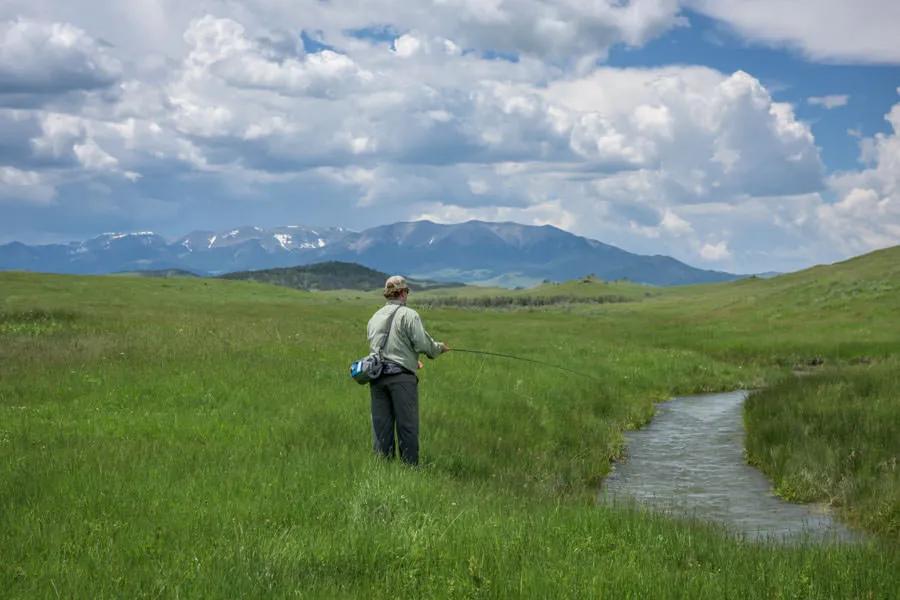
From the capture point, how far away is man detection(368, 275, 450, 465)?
1230 cm

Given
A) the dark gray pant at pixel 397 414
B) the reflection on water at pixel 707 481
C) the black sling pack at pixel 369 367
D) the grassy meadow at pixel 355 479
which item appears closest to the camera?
the grassy meadow at pixel 355 479

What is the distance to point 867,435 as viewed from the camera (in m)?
16.8

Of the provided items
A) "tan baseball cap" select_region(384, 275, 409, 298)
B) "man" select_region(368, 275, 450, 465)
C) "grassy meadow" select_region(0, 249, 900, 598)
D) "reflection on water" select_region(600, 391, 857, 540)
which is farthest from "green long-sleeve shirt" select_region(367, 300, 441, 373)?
"reflection on water" select_region(600, 391, 857, 540)

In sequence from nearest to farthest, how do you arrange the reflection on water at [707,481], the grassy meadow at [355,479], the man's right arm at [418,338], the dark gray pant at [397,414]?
the grassy meadow at [355,479] < the man's right arm at [418,338] < the dark gray pant at [397,414] < the reflection on water at [707,481]

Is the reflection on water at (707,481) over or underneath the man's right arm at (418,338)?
underneath

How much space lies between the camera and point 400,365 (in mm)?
12297

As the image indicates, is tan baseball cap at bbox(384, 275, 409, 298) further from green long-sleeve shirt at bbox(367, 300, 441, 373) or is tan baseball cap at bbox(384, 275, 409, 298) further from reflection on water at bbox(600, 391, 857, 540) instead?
reflection on water at bbox(600, 391, 857, 540)

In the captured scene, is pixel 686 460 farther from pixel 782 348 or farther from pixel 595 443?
pixel 782 348

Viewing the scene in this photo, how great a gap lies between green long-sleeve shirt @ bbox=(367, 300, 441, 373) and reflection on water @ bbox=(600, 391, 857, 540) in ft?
12.7

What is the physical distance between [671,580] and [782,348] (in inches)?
Result: 1463

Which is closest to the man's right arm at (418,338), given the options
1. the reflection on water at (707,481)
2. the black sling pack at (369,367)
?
the black sling pack at (369,367)

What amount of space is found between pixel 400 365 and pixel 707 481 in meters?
8.11

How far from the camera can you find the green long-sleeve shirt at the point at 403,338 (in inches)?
483

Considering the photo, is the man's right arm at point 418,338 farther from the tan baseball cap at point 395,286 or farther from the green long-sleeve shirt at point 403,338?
the tan baseball cap at point 395,286
